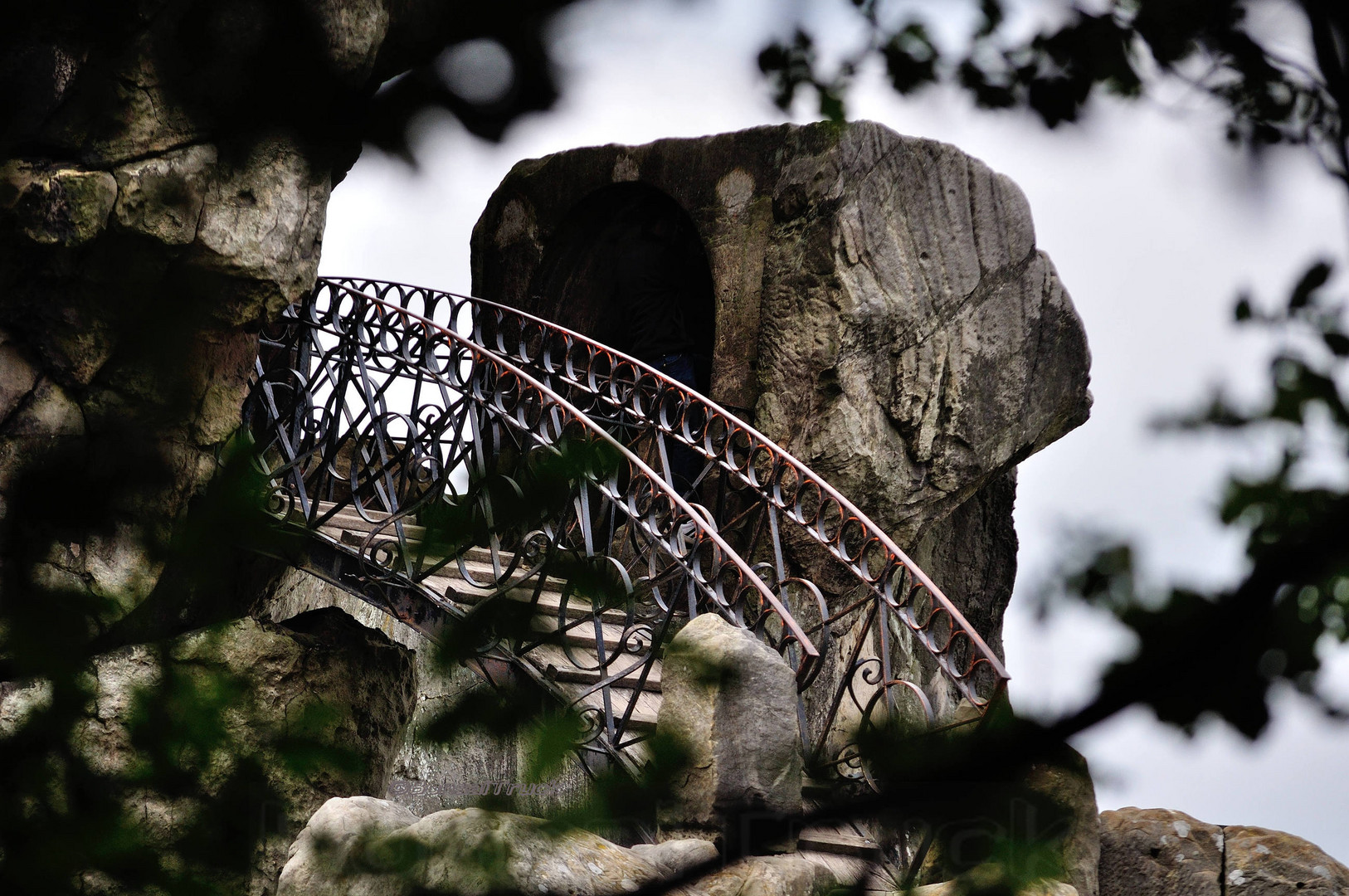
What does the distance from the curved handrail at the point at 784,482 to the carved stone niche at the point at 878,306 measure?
344 mm

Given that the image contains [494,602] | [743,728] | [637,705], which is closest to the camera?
[494,602]

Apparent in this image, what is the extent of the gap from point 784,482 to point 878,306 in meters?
1.01

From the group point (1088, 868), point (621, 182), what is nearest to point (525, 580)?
point (1088, 868)

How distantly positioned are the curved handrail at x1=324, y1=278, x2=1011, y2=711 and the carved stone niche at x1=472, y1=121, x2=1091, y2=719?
344 mm

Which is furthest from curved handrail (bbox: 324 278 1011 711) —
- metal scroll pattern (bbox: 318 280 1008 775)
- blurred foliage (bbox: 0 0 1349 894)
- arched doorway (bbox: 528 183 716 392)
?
blurred foliage (bbox: 0 0 1349 894)

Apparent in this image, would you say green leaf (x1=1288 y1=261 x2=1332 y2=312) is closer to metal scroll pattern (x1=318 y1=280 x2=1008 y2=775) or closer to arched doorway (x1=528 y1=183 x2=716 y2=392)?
metal scroll pattern (x1=318 y1=280 x2=1008 y2=775)

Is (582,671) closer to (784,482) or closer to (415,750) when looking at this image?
(415,750)

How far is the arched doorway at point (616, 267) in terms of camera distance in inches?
282

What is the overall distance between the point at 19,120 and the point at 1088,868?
3.26m

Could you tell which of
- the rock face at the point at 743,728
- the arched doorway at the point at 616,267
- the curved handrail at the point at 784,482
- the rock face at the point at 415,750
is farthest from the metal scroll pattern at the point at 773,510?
the rock face at the point at 415,750

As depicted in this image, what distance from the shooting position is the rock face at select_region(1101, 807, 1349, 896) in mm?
3496

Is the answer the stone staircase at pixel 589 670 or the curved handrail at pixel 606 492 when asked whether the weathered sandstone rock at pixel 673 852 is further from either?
the curved handrail at pixel 606 492

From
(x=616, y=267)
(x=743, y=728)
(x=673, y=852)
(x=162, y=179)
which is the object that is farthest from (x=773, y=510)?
(x=162, y=179)

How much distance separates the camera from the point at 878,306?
6082 millimetres
